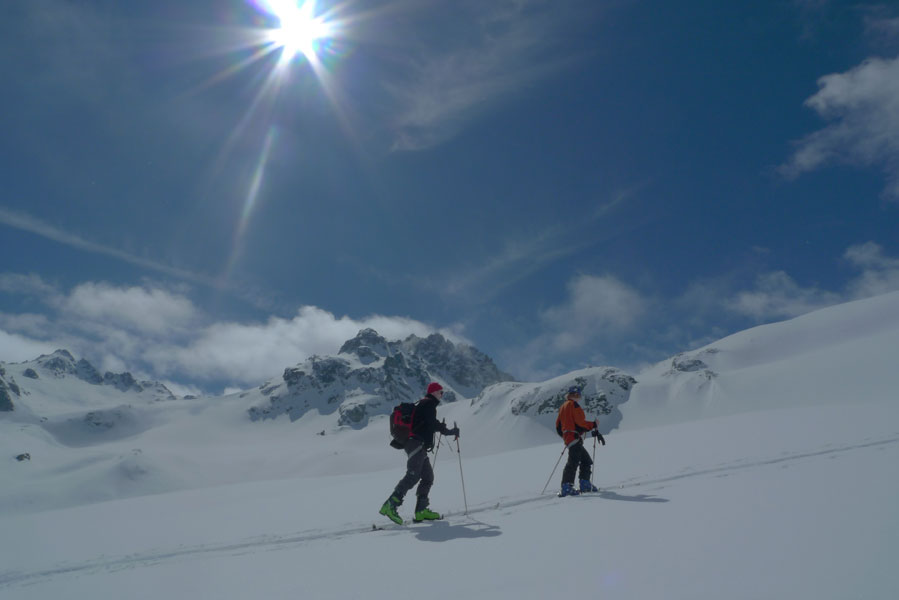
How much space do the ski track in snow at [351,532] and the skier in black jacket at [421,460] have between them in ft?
1.02

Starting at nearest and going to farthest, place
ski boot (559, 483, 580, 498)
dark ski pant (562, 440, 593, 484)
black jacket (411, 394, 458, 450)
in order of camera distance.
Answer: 1. black jacket (411, 394, 458, 450)
2. ski boot (559, 483, 580, 498)
3. dark ski pant (562, 440, 593, 484)

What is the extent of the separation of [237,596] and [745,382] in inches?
3642

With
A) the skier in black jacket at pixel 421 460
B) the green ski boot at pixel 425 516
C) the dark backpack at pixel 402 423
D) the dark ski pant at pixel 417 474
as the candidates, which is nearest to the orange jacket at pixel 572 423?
the skier in black jacket at pixel 421 460

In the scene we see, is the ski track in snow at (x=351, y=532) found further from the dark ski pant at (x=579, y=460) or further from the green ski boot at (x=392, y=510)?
the dark ski pant at (x=579, y=460)

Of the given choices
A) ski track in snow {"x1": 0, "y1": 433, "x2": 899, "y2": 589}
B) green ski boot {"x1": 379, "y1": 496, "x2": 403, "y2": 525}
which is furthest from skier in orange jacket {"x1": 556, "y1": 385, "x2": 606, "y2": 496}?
green ski boot {"x1": 379, "y1": 496, "x2": 403, "y2": 525}

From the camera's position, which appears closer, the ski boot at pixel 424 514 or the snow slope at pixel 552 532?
the snow slope at pixel 552 532

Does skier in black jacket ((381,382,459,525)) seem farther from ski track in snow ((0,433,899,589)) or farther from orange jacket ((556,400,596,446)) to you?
orange jacket ((556,400,596,446))

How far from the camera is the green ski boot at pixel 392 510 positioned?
7.19 metres

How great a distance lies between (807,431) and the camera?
33.5 ft

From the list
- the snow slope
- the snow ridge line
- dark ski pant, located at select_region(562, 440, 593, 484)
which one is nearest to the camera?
the snow slope

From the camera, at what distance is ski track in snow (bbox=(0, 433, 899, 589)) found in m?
6.34

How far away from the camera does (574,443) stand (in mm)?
8977

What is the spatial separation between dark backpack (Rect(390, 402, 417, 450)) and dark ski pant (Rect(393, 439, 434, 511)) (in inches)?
5.3

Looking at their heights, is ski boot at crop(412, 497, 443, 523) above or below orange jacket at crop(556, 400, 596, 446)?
below
